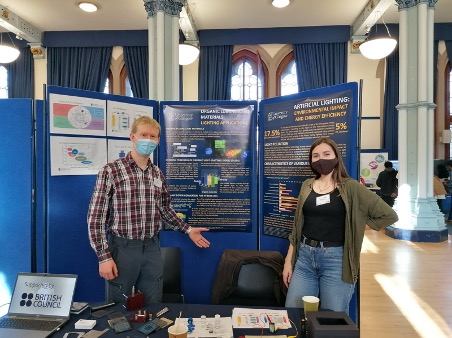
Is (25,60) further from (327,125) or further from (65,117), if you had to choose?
(327,125)

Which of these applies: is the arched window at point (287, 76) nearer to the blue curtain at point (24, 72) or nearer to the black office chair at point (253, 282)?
the blue curtain at point (24, 72)

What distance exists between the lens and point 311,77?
7.73m

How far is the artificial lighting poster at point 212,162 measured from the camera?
2705 millimetres

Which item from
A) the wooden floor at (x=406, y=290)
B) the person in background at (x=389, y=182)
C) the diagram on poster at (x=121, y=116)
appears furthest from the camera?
the person in background at (x=389, y=182)

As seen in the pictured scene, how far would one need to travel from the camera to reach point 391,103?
25.4 ft

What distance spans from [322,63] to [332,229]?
6.68 m

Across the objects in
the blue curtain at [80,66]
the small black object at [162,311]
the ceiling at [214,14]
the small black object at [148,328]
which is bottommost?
the small black object at [162,311]

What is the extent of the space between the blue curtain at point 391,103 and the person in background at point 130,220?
7.20 metres

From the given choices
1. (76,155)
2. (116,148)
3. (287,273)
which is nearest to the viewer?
(287,273)

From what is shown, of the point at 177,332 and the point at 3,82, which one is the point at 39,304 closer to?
the point at 177,332

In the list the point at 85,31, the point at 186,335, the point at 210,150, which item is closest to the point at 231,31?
the point at 85,31

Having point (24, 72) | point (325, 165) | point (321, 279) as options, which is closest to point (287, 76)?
point (24, 72)

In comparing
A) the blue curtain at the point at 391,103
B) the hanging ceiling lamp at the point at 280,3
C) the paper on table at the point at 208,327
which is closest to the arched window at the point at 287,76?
the hanging ceiling lamp at the point at 280,3

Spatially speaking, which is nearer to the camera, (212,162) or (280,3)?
(212,162)
